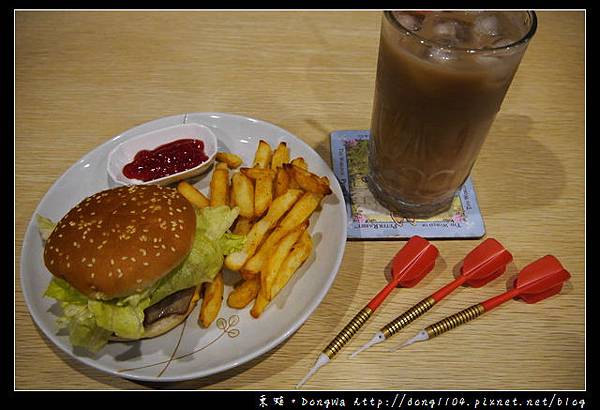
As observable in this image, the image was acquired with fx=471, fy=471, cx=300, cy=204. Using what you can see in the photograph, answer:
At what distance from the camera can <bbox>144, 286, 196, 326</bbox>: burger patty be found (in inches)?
56.4

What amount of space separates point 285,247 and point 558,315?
923mm

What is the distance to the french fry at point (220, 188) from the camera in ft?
5.44

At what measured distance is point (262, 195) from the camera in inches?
63.9

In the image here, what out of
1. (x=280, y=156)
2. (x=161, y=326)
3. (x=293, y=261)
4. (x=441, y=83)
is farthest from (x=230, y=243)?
(x=441, y=83)

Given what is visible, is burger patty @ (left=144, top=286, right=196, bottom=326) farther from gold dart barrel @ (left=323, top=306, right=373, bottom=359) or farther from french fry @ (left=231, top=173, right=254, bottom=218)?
gold dart barrel @ (left=323, top=306, right=373, bottom=359)

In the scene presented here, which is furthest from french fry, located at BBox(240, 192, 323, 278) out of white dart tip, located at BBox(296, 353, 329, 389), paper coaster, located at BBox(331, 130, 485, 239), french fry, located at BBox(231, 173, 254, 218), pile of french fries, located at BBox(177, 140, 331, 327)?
white dart tip, located at BBox(296, 353, 329, 389)

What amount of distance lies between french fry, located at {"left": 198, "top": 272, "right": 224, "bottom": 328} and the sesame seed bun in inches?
5.8

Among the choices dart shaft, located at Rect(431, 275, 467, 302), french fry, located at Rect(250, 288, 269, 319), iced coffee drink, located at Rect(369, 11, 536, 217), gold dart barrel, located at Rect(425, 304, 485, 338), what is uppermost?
iced coffee drink, located at Rect(369, 11, 536, 217)

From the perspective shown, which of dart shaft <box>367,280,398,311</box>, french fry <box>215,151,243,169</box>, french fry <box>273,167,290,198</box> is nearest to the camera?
dart shaft <box>367,280,398,311</box>

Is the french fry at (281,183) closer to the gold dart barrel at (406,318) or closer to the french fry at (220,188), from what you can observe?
the french fry at (220,188)

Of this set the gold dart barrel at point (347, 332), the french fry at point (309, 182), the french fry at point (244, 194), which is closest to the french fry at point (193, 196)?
the french fry at point (244, 194)

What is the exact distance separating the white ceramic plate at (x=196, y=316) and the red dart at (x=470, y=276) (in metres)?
0.24

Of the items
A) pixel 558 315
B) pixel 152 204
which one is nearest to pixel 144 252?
pixel 152 204

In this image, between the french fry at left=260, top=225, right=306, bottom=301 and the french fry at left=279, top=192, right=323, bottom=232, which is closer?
the french fry at left=260, top=225, right=306, bottom=301
